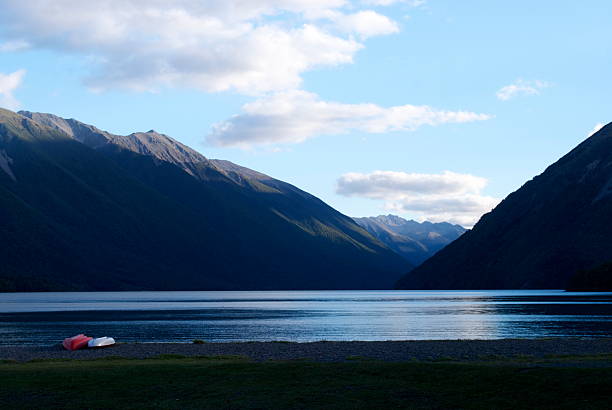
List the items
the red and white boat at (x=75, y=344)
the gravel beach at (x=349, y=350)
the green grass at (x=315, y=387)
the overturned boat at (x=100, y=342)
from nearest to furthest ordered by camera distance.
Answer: the green grass at (x=315, y=387)
the gravel beach at (x=349, y=350)
the red and white boat at (x=75, y=344)
the overturned boat at (x=100, y=342)

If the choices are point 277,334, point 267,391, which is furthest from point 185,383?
point 277,334

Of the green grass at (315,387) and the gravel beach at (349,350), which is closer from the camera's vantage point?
the green grass at (315,387)

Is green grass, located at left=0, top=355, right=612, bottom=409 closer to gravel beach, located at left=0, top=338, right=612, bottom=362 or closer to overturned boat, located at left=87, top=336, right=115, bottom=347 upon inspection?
gravel beach, located at left=0, top=338, right=612, bottom=362

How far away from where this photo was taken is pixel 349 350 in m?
52.3

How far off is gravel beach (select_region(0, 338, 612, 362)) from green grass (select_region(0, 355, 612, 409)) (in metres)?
9.89

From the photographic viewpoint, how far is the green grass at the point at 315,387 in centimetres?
2784

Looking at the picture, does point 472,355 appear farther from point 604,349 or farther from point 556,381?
point 556,381

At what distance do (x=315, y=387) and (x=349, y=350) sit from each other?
69.6 ft

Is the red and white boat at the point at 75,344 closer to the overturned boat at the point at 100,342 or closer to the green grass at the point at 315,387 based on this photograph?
the overturned boat at the point at 100,342

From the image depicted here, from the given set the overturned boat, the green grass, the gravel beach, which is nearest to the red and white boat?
the overturned boat

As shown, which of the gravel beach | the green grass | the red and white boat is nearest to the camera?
the green grass

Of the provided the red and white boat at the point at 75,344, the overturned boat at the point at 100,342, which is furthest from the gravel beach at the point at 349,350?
the overturned boat at the point at 100,342

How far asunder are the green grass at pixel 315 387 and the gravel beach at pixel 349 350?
9.89 meters

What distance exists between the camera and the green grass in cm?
2784
